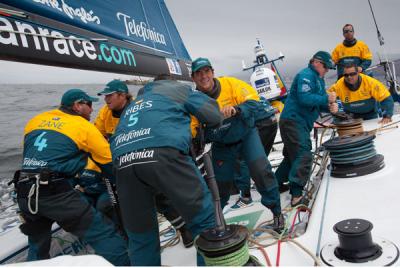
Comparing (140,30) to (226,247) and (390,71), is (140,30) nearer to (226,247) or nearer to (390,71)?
(226,247)

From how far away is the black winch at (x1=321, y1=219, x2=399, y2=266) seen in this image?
4.70 feet

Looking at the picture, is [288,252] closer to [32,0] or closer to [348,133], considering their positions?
[32,0]

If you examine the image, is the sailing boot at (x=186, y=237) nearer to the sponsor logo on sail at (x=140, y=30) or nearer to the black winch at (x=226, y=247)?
the black winch at (x=226, y=247)

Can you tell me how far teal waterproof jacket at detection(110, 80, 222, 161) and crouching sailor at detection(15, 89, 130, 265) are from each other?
74 centimetres

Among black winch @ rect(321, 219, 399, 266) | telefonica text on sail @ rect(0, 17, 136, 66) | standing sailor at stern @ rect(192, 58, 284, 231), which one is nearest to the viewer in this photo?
black winch @ rect(321, 219, 399, 266)

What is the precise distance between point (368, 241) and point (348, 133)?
2226mm

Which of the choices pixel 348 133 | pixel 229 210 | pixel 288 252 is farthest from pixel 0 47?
pixel 348 133

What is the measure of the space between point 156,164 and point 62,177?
1180 millimetres

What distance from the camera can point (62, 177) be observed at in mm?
2635

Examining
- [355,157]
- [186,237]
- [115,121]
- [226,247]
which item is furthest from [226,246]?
[115,121]

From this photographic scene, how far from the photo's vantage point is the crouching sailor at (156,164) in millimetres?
1819

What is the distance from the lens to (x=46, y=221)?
9.32 ft

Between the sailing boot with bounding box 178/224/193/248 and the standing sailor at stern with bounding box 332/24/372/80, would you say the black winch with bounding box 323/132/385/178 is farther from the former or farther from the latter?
the standing sailor at stern with bounding box 332/24/372/80

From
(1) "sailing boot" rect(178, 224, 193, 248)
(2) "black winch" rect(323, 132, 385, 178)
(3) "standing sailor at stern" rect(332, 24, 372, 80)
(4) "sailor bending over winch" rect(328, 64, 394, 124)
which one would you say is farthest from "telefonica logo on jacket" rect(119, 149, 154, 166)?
(3) "standing sailor at stern" rect(332, 24, 372, 80)
